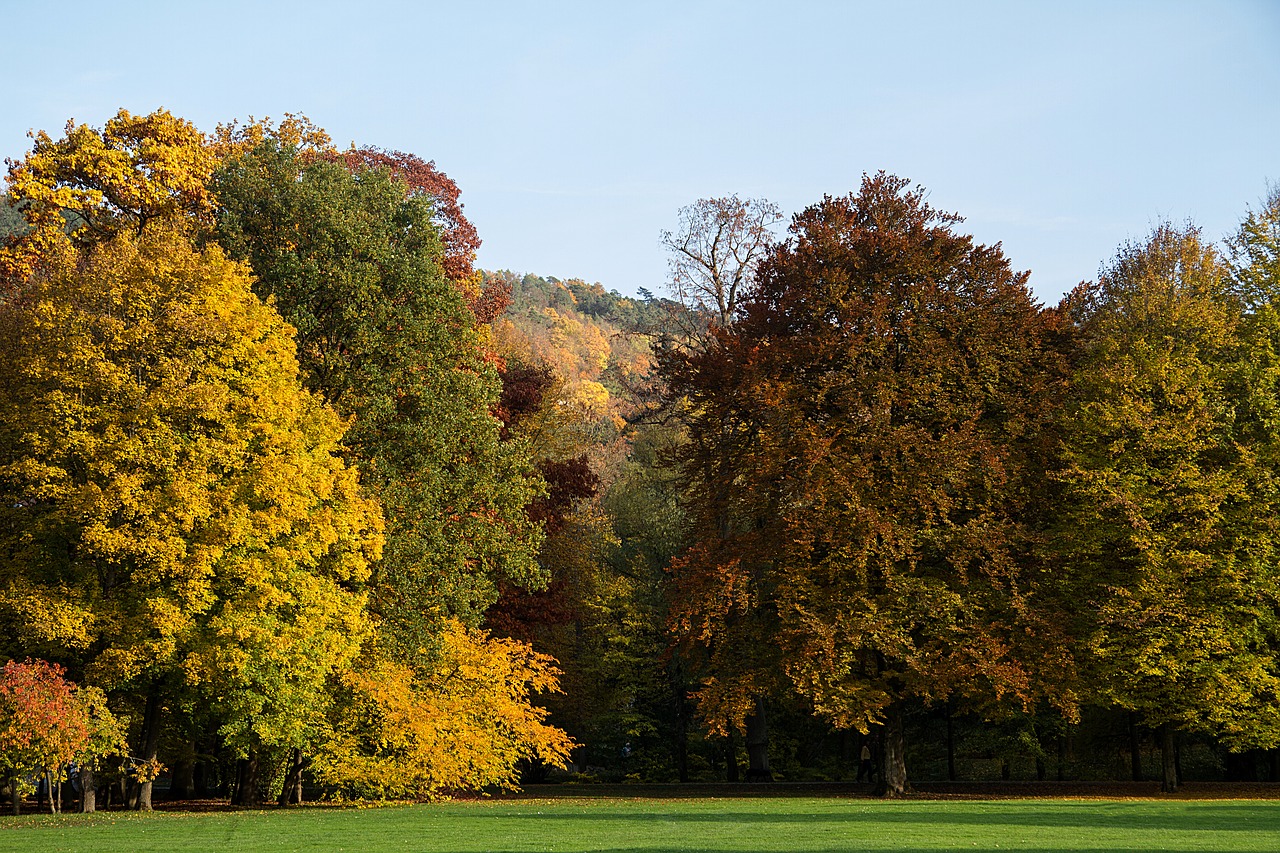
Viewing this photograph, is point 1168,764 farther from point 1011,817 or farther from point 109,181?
point 109,181

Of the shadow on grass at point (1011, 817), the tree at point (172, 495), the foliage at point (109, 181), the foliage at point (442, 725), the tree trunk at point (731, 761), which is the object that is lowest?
the tree trunk at point (731, 761)

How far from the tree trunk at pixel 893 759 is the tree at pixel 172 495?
13390 mm

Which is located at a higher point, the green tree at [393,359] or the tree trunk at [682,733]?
the green tree at [393,359]

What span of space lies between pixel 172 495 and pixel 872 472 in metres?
16.2

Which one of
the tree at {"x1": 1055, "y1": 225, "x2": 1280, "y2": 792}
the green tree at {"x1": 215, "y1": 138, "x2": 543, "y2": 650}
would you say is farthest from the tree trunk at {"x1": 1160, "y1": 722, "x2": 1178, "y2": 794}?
the green tree at {"x1": 215, "y1": 138, "x2": 543, "y2": 650}

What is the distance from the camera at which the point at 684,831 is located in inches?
705

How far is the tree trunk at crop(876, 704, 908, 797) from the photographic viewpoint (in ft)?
95.3

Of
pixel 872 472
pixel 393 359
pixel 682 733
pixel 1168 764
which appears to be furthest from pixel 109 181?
pixel 1168 764

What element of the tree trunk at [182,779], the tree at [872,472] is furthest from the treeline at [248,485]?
the tree at [872,472]

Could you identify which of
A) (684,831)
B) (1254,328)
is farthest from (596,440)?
(684,831)

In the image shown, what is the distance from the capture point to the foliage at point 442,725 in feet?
92.8

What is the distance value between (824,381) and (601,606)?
19.2 metres

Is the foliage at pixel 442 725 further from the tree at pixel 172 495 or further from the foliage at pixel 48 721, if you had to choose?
the foliage at pixel 48 721

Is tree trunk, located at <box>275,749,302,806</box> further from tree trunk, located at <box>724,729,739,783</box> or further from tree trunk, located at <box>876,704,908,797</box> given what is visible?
tree trunk, located at <box>724,729,739,783</box>
